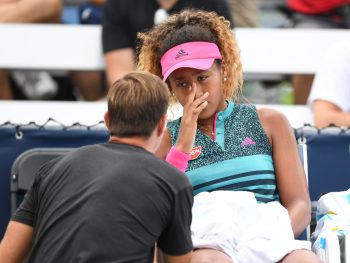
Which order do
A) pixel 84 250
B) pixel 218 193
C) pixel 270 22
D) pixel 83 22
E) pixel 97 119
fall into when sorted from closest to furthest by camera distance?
pixel 84 250 → pixel 218 193 → pixel 97 119 → pixel 83 22 → pixel 270 22

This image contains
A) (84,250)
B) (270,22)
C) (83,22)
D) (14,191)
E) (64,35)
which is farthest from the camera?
(270,22)

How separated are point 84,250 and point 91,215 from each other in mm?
107

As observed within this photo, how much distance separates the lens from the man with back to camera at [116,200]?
286 cm

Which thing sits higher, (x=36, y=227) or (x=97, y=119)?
(x=36, y=227)

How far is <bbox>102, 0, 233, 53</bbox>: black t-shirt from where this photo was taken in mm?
5363

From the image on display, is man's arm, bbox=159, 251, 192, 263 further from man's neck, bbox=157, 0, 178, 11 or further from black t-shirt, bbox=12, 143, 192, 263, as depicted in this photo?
man's neck, bbox=157, 0, 178, 11

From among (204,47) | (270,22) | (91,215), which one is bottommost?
(270,22)

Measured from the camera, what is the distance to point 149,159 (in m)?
2.95

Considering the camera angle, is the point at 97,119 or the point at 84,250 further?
the point at 97,119

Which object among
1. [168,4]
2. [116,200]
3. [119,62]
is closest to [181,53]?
[116,200]

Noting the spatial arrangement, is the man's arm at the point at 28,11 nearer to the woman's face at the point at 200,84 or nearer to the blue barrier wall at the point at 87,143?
the blue barrier wall at the point at 87,143

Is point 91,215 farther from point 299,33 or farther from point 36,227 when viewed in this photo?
point 299,33

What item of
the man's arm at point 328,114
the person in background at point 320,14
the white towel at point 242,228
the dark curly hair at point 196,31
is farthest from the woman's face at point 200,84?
the person in background at point 320,14

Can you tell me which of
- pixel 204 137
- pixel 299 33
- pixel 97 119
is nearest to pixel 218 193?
pixel 204 137
